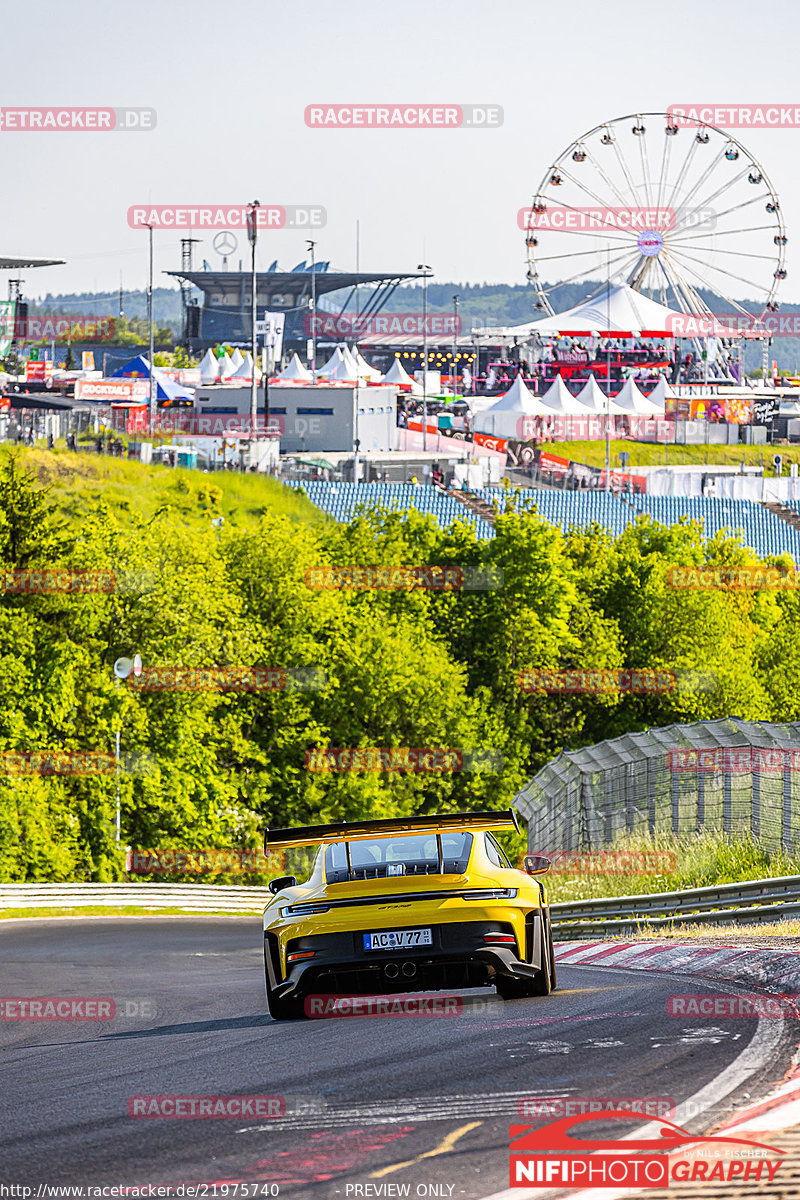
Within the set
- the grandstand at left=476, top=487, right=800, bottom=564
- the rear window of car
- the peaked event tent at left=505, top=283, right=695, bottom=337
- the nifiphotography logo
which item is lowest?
the grandstand at left=476, top=487, right=800, bottom=564

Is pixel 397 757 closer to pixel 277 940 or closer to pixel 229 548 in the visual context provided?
pixel 229 548

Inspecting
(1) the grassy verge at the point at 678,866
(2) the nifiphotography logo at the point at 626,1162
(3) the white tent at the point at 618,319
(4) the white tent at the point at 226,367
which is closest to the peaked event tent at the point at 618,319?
(3) the white tent at the point at 618,319

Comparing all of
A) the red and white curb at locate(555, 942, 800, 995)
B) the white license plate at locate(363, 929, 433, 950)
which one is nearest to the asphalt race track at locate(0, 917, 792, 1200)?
the red and white curb at locate(555, 942, 800, 995)

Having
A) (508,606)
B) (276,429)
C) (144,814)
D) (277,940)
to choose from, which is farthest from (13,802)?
(276,429)

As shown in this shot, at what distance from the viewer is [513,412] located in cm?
10856

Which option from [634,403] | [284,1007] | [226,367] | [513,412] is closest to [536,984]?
[284,1007]

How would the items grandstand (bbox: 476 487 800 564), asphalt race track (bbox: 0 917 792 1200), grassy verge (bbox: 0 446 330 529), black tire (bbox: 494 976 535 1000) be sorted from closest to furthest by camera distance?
asphalt race track (bbox: 0 917 792 1200) → black tire (bbox: 494 976 535 1000) → grassy verge (bbox: 0 446 330 529) → grandstand (bbox: 476 487 800 564)

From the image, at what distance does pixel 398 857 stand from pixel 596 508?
65.2 metres

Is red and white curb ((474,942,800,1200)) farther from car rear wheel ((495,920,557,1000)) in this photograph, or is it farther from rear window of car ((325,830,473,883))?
rear window of car ((325,830,473,883))

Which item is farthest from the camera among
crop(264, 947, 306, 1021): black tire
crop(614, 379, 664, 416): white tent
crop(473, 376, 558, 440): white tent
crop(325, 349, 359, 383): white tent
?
crop(325, 349, 359, 383): white tent

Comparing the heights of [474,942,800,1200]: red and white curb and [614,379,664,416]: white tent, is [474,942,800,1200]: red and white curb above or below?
below

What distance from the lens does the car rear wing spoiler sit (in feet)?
32.0

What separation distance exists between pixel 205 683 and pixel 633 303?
131 m

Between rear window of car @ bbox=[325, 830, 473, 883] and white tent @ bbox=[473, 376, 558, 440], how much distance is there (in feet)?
325
